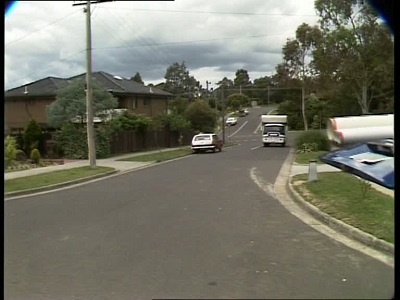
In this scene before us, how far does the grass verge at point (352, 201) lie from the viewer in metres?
2.52

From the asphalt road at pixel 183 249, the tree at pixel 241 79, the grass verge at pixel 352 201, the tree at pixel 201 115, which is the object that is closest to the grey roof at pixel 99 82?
the tree at pixel 201 115

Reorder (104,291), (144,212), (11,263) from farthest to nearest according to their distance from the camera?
(144,212)
(11,263)
(104,291)

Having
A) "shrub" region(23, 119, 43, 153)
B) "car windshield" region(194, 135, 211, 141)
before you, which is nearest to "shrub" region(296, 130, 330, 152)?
"car windshield" region(194, 135, 211, 141)

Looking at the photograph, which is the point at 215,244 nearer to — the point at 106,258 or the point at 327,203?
the point at 106,258

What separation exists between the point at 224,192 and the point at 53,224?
17.1 ft

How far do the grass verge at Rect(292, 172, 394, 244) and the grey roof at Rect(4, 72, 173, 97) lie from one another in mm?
1094

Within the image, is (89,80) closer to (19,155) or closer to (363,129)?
(19,155)

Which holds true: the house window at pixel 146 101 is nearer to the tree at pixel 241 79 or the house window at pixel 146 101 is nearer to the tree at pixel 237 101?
the tree at pixel 237 101

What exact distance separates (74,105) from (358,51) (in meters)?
1.73

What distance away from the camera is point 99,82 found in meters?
2.69

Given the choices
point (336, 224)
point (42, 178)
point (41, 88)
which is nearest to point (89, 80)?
point (41, 88)

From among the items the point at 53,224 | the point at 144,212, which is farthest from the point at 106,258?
the point at 144,212

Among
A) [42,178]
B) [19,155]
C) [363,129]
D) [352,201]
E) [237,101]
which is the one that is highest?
[237,101]

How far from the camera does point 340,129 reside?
203 centimetres
